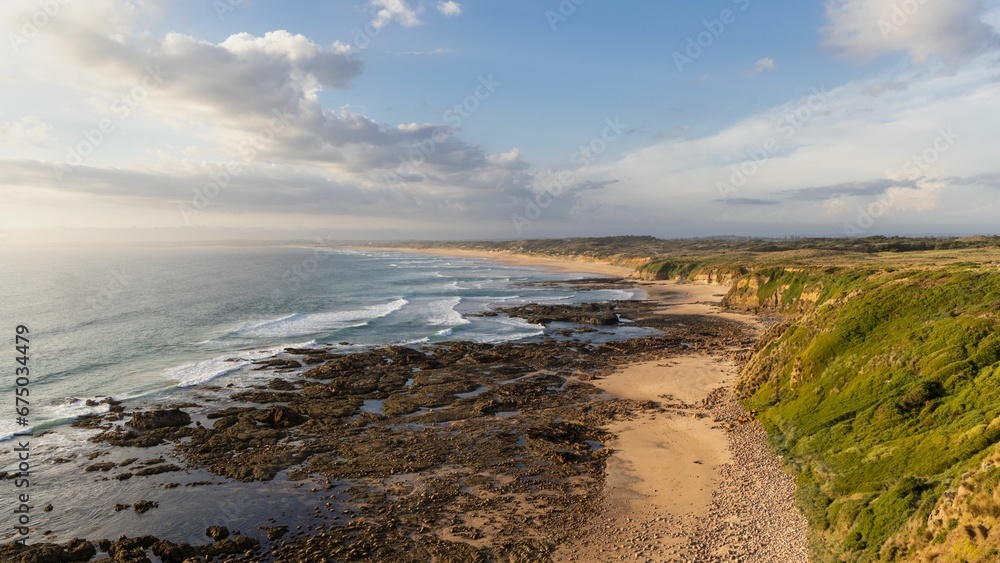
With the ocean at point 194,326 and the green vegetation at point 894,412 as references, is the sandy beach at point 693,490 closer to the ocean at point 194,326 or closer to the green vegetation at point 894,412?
the green vegetation at point 894,412

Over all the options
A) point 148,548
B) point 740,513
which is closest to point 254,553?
point 148,548

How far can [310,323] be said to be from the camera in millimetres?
61406

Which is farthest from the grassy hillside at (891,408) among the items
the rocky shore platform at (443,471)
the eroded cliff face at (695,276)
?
the eroded cliff face at (695,276)

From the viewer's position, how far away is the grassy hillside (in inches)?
523

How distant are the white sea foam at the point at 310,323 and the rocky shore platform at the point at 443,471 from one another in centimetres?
1716

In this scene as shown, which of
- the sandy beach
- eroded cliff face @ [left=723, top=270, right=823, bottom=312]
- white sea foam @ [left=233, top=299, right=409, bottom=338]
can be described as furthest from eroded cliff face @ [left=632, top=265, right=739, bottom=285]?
white sea foam @ [left=233, top=299, right=409, bottom=338]

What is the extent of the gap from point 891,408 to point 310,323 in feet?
192

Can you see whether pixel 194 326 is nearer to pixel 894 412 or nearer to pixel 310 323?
pixel 310 323

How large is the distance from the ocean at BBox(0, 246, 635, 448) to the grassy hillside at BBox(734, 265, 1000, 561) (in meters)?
27.4

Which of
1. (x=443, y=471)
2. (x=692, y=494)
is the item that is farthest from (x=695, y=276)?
(x=443, y=471)

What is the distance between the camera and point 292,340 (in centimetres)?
5197

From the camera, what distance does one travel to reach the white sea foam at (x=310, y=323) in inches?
2190

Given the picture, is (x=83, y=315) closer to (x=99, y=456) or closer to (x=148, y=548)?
(x=99, y=456)

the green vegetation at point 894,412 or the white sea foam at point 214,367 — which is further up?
the green vegetation at point 894,412
